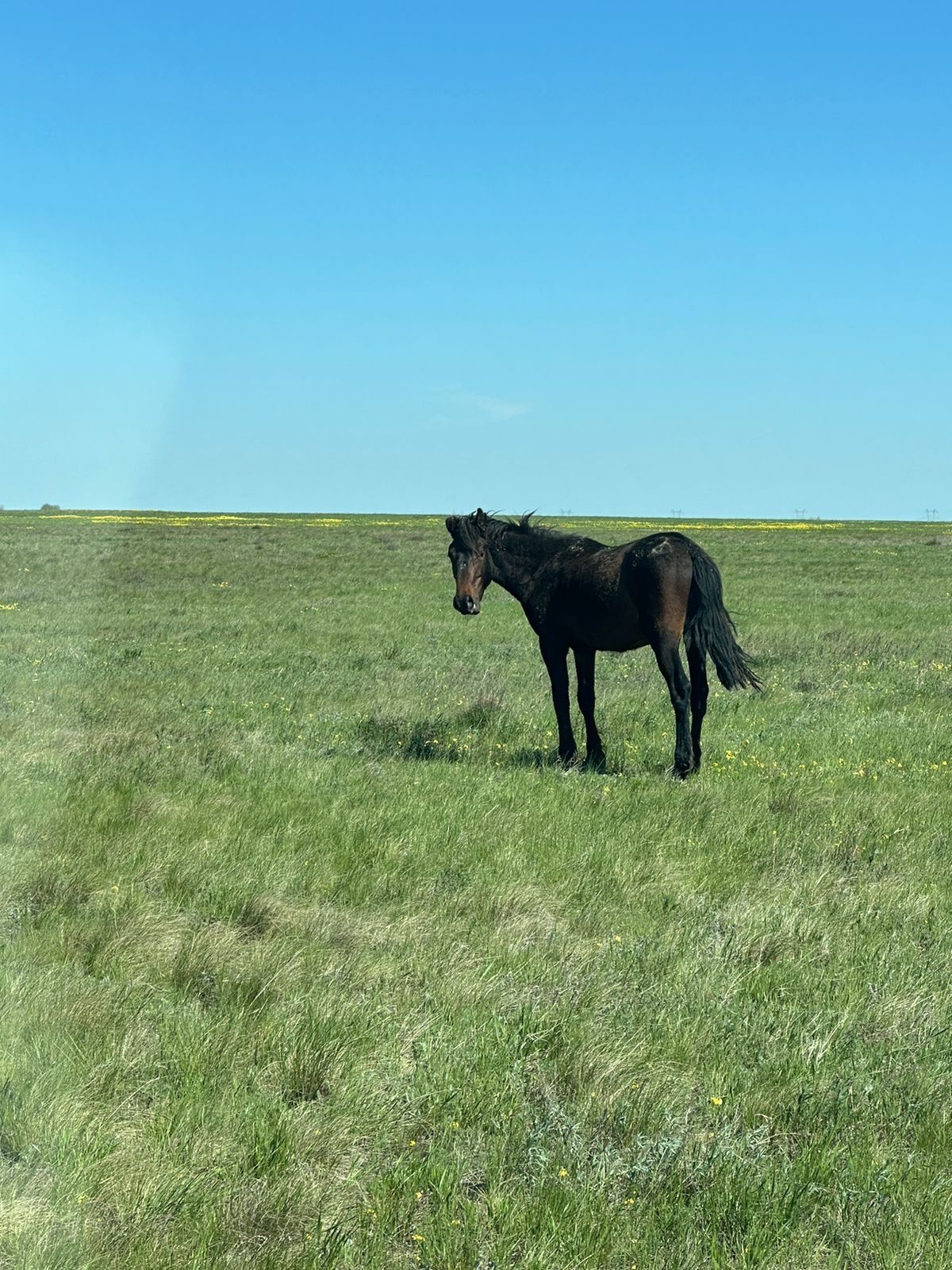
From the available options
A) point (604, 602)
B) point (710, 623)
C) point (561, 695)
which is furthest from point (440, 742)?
point (710, 623)

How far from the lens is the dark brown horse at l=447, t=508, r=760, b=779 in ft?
31.5

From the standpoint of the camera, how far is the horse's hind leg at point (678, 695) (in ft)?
31.1

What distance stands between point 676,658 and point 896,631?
12229 mm

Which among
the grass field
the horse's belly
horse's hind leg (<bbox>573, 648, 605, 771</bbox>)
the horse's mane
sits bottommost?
the grass field

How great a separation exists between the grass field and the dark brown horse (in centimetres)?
68

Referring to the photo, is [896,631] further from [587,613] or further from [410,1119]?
[410,1119]

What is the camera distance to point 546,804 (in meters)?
8.04

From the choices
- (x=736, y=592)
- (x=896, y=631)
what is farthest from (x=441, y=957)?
(x=736, y=592)

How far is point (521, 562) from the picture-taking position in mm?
10555

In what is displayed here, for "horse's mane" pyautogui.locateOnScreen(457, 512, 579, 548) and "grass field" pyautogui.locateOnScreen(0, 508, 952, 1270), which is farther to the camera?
"horse's mane" pyautogui.locateOnScreen(457, 512, 579, 548)

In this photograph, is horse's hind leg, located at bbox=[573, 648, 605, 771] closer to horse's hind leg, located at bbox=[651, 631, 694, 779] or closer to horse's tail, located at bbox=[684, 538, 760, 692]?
horse's hind leg, located at bbox=[651, 631, 694, 779]

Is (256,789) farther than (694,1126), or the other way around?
(256,789)

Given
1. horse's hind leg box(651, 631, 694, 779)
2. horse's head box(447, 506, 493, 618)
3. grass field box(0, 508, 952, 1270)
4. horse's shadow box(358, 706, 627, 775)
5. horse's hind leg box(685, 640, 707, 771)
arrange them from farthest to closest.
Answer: horse's head box(447, 506, 493, 618), horse's shadow box(358, 706, 627, 775), horse's hind leg box(685, 640, 707, 771), horse's hind leg box(651, 631, 694, 779), grass field box(0, 508, 952, 1270)

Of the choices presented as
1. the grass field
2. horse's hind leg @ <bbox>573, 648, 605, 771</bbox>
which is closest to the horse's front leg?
horse's hind leg @ <bbox>573, 648, 605, 771</bbox>
